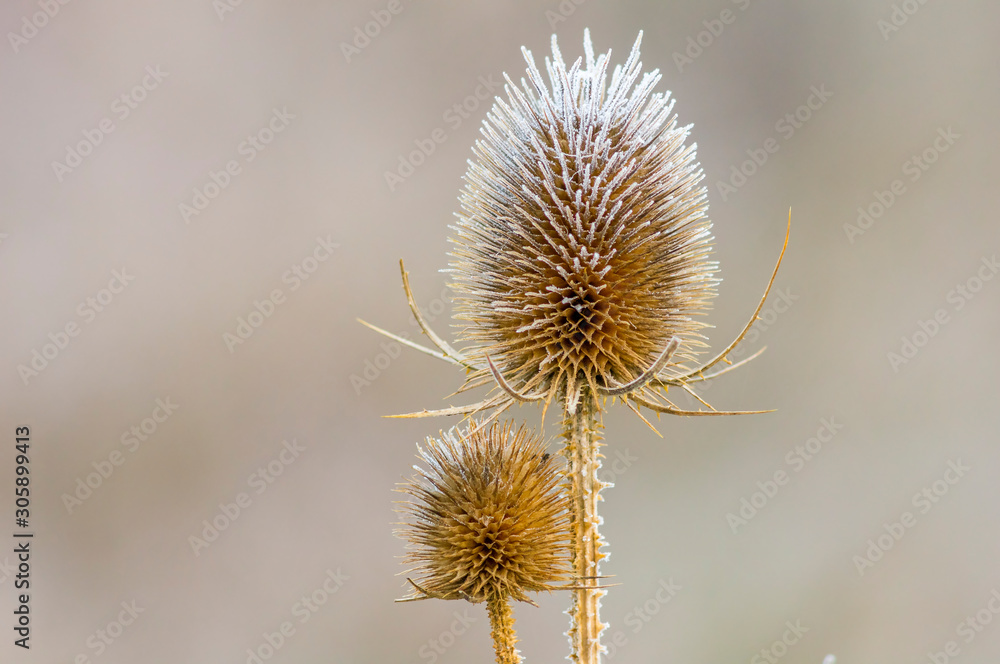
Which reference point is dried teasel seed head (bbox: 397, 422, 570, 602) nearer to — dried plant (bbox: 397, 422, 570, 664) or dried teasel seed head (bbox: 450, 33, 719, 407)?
dried plant (bbox: 397, 422, 570, 664)

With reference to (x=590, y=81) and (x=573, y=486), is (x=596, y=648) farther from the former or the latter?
(x=590, y=81)

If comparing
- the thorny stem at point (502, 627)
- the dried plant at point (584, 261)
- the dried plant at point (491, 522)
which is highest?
the dried plant at point (584, 261)

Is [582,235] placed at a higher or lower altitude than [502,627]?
higher

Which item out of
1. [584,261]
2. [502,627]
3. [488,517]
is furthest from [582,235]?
[502,627]

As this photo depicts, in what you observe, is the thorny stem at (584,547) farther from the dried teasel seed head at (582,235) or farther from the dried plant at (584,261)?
the dried teasel seed head at (582,235)

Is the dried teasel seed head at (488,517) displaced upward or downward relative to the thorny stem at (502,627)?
upward

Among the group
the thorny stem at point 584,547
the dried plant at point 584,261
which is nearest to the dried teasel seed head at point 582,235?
the dried plant at point 584,261

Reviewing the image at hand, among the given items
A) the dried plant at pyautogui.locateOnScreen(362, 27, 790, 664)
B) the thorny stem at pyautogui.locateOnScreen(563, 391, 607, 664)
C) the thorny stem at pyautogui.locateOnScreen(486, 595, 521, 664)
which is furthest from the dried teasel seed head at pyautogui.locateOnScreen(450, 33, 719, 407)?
the thorny stem at pyautogui.locateOnScreen(486, 595, 521, 664)

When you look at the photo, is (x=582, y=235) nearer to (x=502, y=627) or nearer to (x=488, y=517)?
(x=488, y=517)
